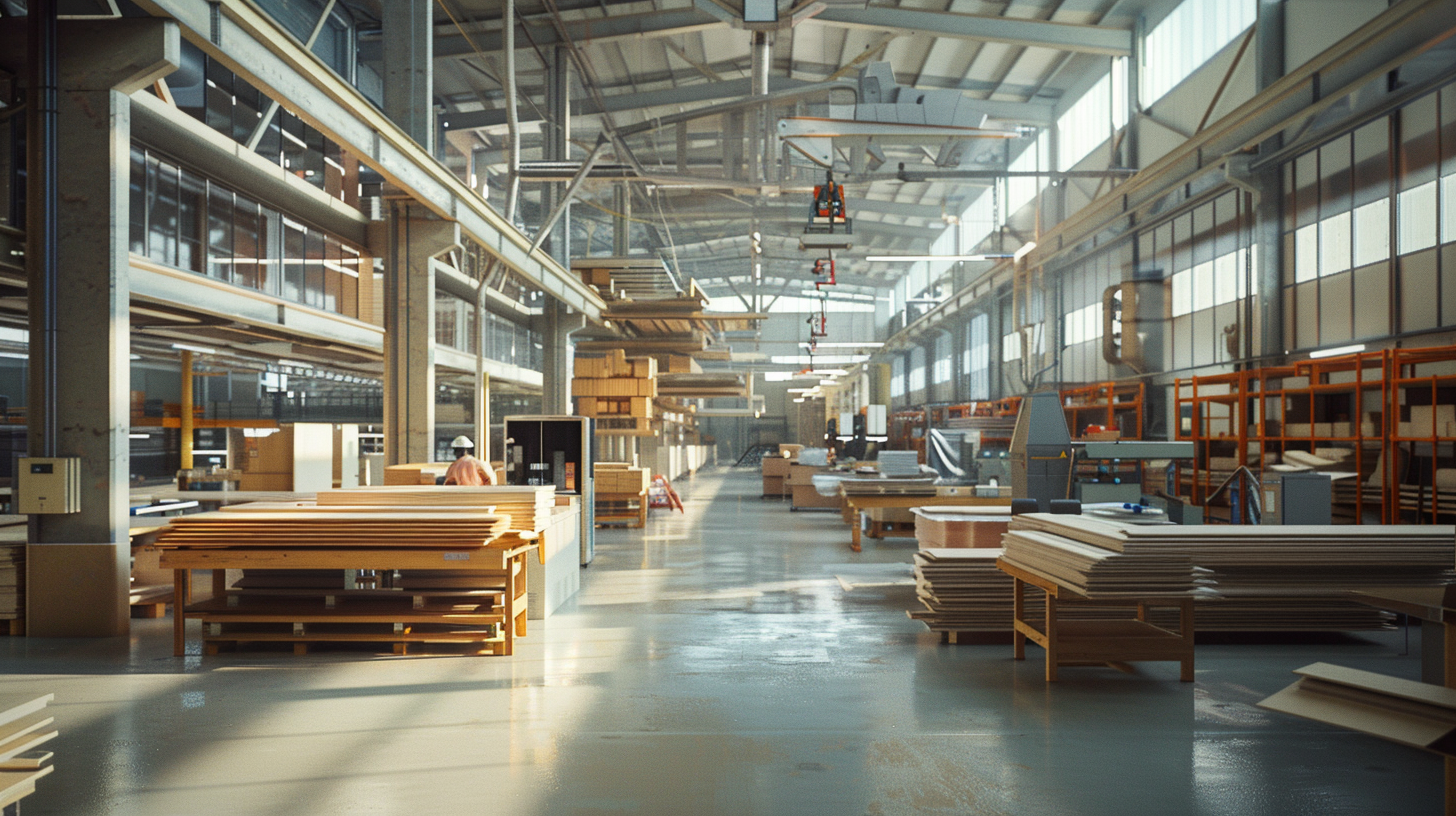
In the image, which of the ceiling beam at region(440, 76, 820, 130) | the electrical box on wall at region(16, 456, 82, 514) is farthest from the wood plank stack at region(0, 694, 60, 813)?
the ceiling beam at region(440, 76, 820, 130)

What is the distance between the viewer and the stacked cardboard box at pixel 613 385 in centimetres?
1750

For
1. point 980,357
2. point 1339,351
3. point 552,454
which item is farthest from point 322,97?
point 980,357

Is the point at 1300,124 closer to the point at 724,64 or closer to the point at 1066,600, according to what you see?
the point at 1066,600

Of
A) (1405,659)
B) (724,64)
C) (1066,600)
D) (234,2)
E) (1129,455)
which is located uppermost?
(724,64)

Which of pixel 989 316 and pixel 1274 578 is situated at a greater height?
pixel 989 316

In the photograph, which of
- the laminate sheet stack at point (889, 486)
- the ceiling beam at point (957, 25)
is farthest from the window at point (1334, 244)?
the ceiling beam at point (957, 25)

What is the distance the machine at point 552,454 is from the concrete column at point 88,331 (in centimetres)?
439

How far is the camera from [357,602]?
646 cm

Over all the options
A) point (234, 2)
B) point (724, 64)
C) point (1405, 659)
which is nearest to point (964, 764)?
point (1405, 659)

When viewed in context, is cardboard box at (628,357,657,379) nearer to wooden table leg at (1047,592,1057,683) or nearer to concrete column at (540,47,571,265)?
concrete column at (540,47,571,265)

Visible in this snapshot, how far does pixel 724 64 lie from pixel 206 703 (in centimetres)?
1595

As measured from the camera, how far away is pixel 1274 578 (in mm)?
5312

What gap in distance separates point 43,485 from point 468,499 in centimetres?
286

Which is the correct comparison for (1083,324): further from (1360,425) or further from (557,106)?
(557,106)
